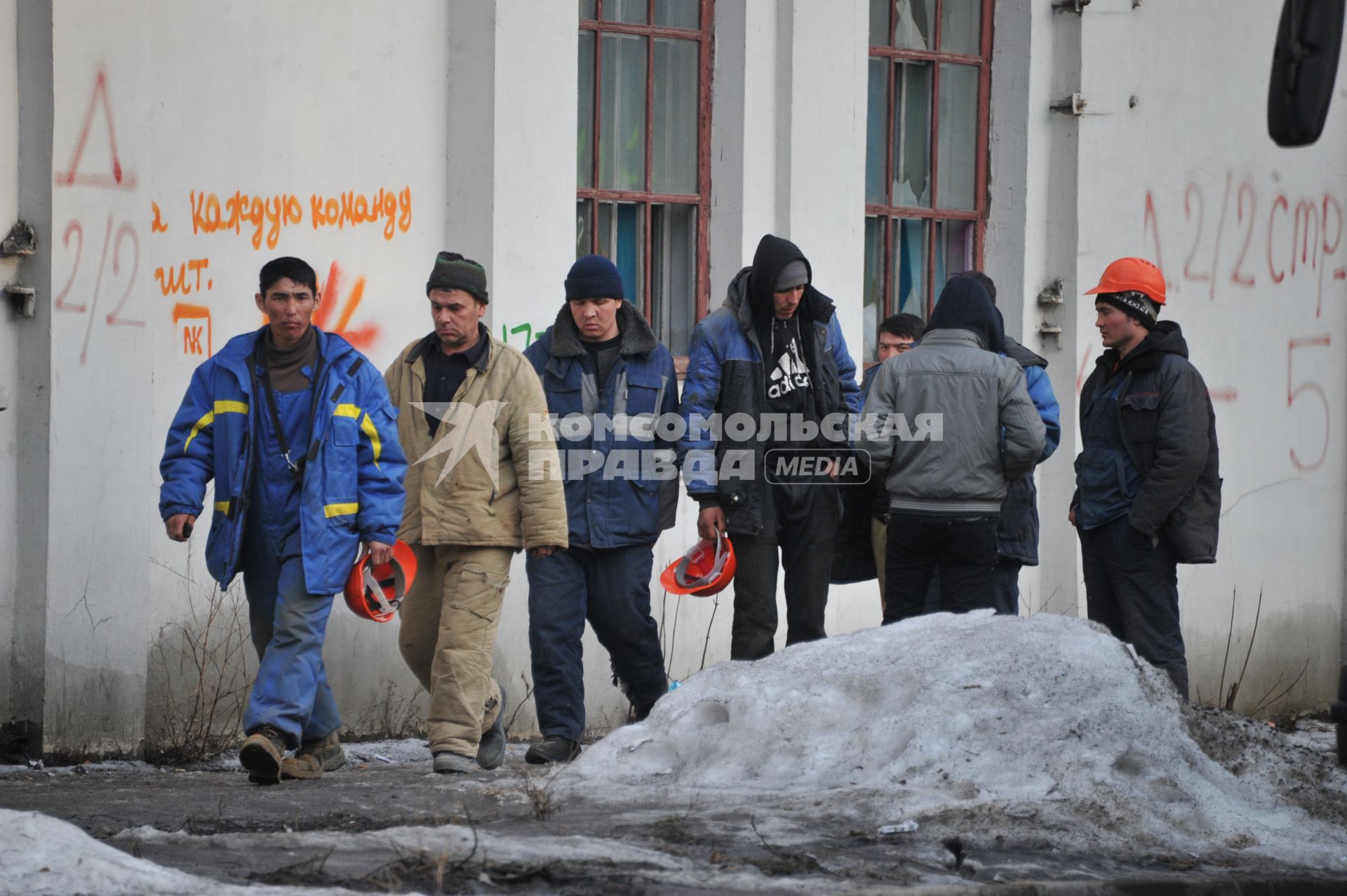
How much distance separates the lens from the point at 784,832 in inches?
199

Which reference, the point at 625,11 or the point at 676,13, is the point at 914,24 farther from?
the point at 625,11

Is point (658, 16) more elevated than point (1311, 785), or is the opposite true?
point (658, 16)

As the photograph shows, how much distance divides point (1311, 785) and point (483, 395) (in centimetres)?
326

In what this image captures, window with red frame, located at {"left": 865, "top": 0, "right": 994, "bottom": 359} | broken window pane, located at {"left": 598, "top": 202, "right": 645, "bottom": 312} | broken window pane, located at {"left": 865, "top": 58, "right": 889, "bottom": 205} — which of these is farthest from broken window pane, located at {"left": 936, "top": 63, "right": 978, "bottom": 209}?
broken window pane, located at {"left": 598, "top": 202, "right": 645, "bottom": 312}

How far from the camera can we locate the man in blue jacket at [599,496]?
24.1 feet

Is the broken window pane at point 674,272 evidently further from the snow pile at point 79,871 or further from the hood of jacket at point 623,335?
the snow pile at point 79,871

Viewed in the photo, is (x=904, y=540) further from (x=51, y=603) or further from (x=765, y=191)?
(x=51, y=603)

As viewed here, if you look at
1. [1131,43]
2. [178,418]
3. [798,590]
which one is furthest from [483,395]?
[1131,43]

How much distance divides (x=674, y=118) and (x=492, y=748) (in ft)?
11.3

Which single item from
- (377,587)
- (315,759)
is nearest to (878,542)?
(377,587)

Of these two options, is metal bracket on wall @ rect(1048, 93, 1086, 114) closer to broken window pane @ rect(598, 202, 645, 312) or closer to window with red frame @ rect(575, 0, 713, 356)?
window with red frame @ rect(575, 0, 713, 356)

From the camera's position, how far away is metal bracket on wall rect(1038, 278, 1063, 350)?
975cm

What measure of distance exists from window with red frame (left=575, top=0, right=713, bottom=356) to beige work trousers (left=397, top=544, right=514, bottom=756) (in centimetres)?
234

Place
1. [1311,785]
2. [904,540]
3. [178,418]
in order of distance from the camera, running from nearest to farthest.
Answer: [1311,785]
[178,418]
[904,540]
